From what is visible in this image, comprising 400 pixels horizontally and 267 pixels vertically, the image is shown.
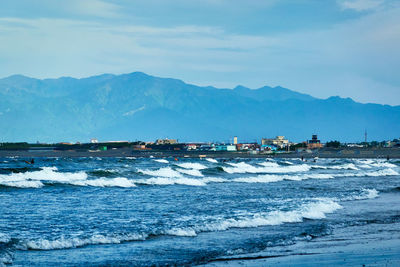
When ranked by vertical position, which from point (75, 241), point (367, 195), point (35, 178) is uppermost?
point (367, 195)

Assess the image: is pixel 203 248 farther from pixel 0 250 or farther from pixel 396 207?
pixel 396 207

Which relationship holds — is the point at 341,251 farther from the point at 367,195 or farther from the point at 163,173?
the point at 163,173

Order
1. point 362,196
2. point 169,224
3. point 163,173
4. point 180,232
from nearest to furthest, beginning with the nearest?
point 180,232 → point 169,224 → point 362,196 → point 163,173

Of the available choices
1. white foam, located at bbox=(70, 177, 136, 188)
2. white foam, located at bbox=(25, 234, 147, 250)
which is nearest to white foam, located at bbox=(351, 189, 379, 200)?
white foam, located at bbox=(70, 177, 136, 188)

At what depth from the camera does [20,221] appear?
1953cm

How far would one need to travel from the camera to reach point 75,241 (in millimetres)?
15883

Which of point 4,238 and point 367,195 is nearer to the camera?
point 4,238

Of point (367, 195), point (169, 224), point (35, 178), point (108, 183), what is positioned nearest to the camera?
point (169, 224)

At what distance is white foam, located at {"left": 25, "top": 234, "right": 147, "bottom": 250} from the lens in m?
15.3

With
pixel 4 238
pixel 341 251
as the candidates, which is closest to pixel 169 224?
pixel 4 238

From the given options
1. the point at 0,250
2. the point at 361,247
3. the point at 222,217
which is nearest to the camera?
the point at 0,250

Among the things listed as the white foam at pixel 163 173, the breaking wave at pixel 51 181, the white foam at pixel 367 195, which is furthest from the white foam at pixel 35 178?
the white foam at pixel 367 195

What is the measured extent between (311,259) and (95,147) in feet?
547

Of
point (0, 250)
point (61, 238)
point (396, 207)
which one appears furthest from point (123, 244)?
point (396, 207)
